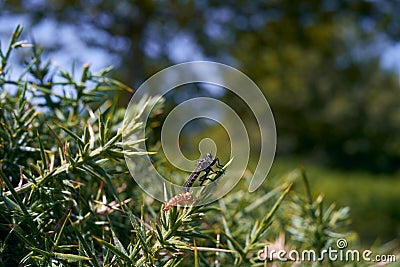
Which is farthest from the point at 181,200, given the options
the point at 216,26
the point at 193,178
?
the point at 216,26

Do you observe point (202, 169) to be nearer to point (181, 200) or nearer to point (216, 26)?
point (181, 200)

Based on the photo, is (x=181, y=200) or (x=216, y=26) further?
(x=216, y=26)

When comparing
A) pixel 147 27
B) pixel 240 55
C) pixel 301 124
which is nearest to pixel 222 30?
pixel 240 55

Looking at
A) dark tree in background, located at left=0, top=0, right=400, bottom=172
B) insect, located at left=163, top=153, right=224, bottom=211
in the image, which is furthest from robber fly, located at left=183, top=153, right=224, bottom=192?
dark tree in background, located at left=0, top=0, right=400, bottom=172

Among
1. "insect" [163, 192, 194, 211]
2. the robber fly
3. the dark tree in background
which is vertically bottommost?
"insect" [163, 192, 194, 211]

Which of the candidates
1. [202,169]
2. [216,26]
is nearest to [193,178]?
[202,169]

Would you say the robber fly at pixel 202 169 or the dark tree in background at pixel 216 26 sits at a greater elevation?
the dark tree in background at pixel 216 26

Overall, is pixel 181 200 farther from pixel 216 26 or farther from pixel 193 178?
pixel 216 26

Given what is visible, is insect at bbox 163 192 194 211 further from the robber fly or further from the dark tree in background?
the dark tree in background

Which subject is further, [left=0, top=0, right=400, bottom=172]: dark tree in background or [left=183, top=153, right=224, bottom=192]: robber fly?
[left=0, top=0, right=400, bottom=172]: dark tree in background

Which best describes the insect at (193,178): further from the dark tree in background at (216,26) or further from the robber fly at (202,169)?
the dark tree in background at (216,26)

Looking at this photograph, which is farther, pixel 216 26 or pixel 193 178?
pixel 216 26

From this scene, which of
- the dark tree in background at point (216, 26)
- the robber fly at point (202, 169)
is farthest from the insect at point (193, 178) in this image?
the dark tree in background at point (216, 26)

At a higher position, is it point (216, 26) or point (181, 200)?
point (216, 26)
